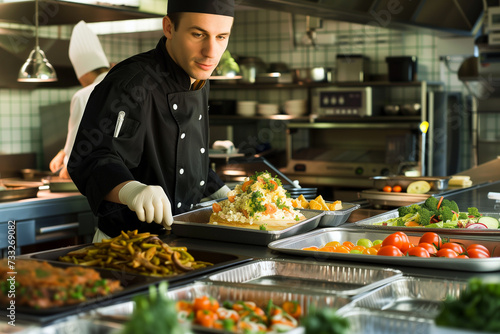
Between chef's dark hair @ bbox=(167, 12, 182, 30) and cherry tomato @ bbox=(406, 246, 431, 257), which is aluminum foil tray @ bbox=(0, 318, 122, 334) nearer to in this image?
cherry tomato @ bbox=(406, 246, 431, 257)

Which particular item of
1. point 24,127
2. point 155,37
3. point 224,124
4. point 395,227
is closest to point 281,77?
point 224,124

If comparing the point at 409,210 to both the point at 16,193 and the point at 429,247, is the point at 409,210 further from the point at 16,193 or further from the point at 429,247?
the point at 16,193

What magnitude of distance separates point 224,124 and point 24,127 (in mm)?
2407

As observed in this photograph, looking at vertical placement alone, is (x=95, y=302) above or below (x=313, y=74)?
below

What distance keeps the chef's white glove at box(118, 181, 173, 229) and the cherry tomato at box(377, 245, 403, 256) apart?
2.26 feet

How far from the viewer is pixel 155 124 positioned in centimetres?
252

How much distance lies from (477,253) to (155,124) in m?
1.31

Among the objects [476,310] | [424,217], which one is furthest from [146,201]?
[476,310]

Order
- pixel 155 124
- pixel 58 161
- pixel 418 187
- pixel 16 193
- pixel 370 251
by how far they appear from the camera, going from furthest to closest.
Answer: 1. pixel 58 161
2. pixel 16 193
3. pixel 418 187
4. pixel 155 124
5. pixel 370 251

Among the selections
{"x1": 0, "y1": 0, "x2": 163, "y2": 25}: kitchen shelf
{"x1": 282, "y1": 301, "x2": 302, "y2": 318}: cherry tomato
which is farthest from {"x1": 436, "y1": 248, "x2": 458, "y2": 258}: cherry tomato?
{"x1": 0, "y1": 0, "x2": 163, "y2": 25}: kitchen shelf

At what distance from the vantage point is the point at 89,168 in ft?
7.23

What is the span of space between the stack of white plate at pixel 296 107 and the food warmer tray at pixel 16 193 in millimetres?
4151

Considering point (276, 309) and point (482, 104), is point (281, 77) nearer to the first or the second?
point (482, 104)

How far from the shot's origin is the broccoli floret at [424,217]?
2.40 meters
